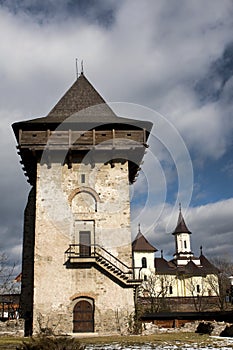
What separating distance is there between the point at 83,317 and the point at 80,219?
17.7ft

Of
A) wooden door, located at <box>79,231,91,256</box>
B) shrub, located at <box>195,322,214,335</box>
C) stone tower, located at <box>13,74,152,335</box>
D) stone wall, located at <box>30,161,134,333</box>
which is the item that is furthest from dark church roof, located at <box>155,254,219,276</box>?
wooden door, located at <box>79,231,91,256</box>

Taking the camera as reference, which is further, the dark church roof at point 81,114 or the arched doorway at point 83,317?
the dark church roof at point 81,114

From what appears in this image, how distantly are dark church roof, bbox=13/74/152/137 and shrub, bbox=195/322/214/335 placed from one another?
11.7 meters

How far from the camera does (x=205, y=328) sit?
71.1 ft

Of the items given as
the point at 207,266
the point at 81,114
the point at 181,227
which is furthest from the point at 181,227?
the point at 81,114

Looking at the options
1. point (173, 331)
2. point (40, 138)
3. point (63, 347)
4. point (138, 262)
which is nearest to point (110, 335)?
point (173, 331)

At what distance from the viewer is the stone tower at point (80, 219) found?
2277 centimetres

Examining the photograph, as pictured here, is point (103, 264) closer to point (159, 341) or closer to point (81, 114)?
point (159, 341)

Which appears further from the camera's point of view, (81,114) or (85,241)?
(81,114)

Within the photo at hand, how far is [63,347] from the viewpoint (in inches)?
361

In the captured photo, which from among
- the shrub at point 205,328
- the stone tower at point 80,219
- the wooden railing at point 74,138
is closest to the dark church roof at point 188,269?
the shrub at point 205,328

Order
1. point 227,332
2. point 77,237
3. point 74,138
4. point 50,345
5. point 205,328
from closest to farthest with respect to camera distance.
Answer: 1. point 50,345
2. point 227,332
3. point 205,328
4. point 77,237
5. point 74,138

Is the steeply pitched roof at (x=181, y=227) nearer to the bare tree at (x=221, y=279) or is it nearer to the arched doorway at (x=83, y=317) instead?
the bare tree at (x=221, y=279)

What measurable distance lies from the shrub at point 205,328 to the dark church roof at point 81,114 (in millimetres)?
11701
